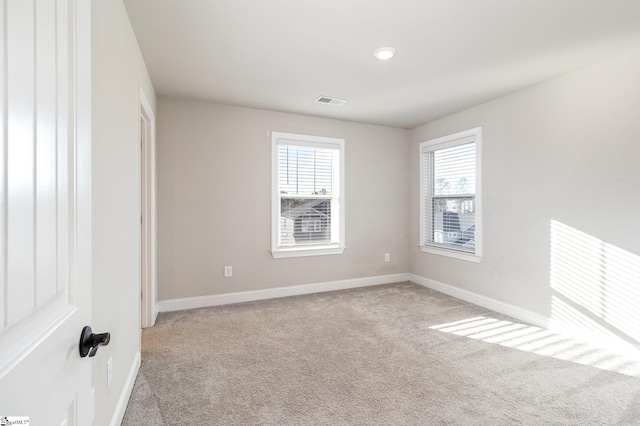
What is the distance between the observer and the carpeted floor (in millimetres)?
1859

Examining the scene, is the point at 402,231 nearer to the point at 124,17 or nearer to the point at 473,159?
the point at 473,159

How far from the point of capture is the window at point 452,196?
3955 millimetres

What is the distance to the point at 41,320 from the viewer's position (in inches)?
22.8

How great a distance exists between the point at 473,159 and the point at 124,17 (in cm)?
392

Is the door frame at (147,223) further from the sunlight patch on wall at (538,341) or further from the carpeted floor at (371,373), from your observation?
the sunlight patch on wall at (538,341)

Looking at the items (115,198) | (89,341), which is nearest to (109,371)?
(115,198)

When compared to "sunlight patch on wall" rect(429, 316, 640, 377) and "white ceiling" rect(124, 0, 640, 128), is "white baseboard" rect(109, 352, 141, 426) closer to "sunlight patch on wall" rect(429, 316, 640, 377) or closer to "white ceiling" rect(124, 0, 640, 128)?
"white ceiling" rect(124, 0, 640, 128)

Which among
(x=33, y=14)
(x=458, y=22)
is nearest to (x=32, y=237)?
(x=33, y=14)

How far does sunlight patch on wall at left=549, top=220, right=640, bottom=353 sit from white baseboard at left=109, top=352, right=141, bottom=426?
3763 mm

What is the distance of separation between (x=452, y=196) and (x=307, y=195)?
2.08 m

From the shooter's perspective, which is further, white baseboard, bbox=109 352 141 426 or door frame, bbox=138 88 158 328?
door frame, bbox=138 88 158 328

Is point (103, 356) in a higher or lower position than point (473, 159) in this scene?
lower

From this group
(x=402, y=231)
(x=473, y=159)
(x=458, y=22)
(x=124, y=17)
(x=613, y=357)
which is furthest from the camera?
(x=402, y=231)

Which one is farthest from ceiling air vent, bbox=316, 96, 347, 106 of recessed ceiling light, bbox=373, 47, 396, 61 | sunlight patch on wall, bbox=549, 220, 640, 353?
sunlight patch on wall, bbox=549, 220, 640, 353
